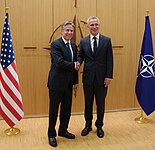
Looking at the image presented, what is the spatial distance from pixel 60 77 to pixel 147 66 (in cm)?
152

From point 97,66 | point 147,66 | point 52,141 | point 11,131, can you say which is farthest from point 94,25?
point 11,131

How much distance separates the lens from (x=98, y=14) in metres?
4.37

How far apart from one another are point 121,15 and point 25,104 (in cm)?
218

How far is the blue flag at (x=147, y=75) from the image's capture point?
13.1 ft

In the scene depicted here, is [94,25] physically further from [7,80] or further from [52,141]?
[52,141]

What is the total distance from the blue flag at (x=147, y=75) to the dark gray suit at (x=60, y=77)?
4.08 ft

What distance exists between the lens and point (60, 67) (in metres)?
3.13

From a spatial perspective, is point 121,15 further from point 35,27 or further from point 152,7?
point 35,27

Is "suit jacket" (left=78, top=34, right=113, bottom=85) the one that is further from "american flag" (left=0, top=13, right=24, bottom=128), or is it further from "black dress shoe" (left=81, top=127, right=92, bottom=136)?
"american flag" (left=0, top=13, right=24, bottom=128)

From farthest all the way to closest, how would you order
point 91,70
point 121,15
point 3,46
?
point 121,15 → point 3,46 → point 91,70

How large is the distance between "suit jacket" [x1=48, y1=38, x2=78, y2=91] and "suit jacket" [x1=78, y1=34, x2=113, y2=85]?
0.93 ft

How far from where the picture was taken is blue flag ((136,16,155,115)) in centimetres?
400

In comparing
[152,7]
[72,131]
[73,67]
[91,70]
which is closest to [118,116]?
[72,131]

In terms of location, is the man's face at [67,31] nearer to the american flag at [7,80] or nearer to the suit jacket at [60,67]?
the suit jacket at [60,67]
